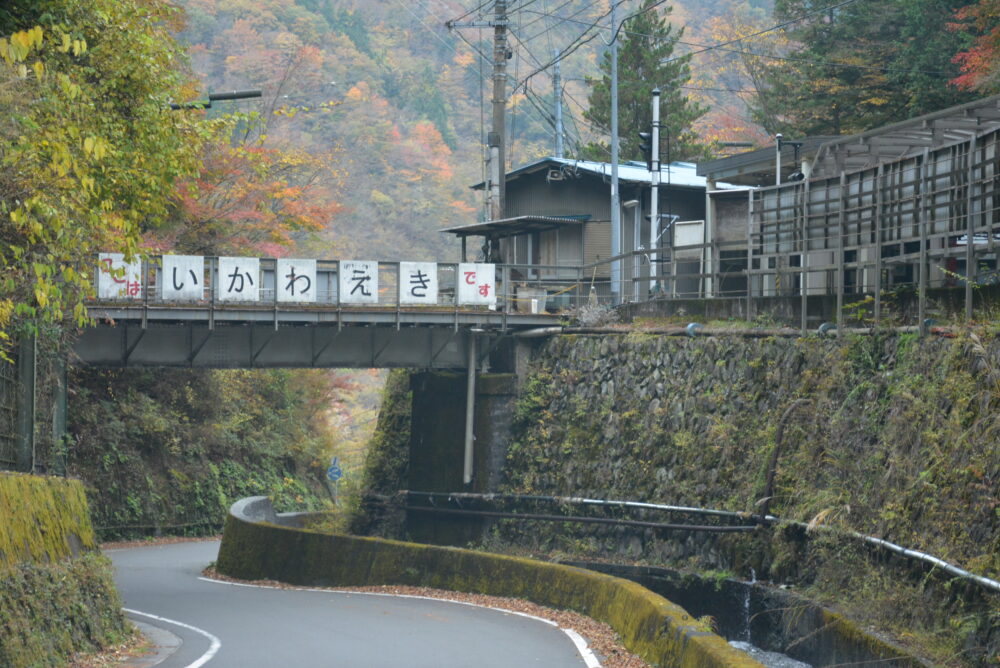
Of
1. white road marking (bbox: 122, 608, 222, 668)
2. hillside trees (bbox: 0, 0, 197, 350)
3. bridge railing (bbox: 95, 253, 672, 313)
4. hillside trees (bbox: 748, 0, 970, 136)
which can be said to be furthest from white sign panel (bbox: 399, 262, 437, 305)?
hillside trees (bbox: 748, 0, 970, 136)

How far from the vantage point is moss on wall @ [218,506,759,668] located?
43.3 feet

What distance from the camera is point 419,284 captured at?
30938 millimetres

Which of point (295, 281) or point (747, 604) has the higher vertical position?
point (295, 281)

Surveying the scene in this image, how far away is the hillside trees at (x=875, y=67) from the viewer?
38.0 m

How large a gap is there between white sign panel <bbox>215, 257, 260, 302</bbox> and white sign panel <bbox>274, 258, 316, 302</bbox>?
0.58m

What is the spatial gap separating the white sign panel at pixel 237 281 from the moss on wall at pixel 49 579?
36.3 feet

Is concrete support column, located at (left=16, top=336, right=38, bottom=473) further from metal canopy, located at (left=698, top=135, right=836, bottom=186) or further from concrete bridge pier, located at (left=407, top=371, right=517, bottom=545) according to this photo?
metal canopy, located at (left=698, top=135, right=836, bottom=186)

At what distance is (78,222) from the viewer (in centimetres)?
1334

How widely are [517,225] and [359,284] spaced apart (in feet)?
30.3

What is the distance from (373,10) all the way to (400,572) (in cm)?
9531

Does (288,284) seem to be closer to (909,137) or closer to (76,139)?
(909,137)

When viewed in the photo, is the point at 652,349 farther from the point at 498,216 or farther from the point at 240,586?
the point at 498,216

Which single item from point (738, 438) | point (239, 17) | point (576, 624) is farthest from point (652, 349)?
point (239, 17)

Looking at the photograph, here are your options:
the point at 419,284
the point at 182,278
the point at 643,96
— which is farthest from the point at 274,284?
the point at 643,96
